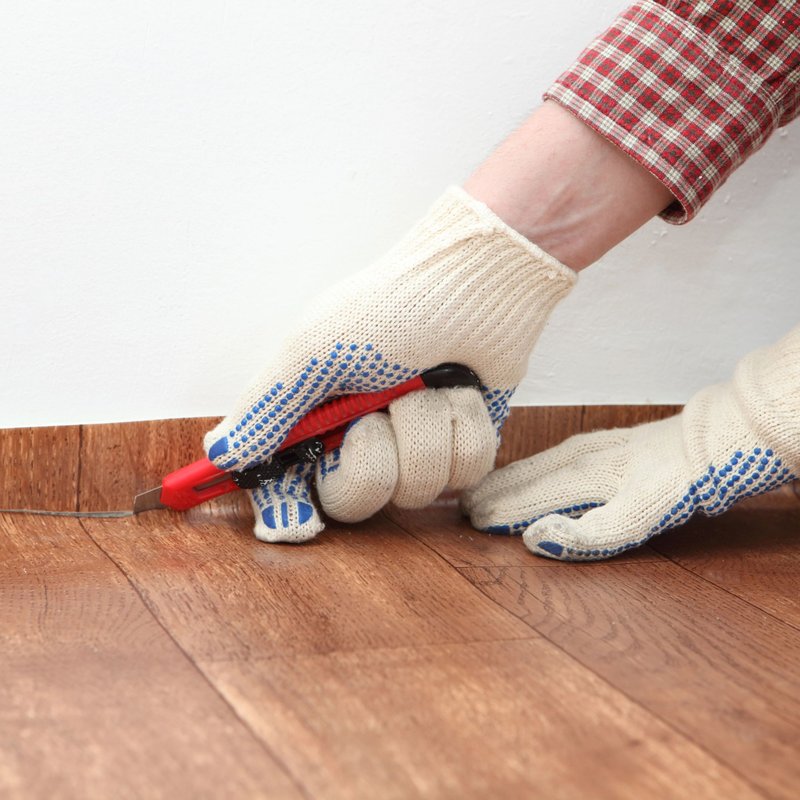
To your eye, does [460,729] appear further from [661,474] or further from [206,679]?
[661,474]

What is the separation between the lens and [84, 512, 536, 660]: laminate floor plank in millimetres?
532

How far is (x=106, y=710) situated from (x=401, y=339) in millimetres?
319

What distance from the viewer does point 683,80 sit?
2.24ft

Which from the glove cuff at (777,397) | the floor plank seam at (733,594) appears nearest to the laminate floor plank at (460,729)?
the floor plank seam at (733,594)

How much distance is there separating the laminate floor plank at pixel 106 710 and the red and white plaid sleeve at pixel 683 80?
44cm

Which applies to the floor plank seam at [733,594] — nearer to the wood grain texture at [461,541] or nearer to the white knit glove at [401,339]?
the wood grain texture at [461,541]

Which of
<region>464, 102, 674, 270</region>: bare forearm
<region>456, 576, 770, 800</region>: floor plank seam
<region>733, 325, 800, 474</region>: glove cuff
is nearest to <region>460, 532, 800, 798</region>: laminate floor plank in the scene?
<region>456, 576, 770, 800</region>: floor plank seam

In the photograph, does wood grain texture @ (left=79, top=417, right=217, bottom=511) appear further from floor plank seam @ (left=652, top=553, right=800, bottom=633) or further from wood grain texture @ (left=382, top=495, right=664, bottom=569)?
floor plank seam @ (left=652, top=553, right=800, bottom=633)

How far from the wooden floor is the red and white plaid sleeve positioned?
29cm

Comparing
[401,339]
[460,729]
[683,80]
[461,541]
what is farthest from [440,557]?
[683,80]

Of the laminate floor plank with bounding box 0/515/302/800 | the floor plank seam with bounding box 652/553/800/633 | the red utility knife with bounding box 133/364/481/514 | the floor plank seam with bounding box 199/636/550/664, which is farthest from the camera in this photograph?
the red utility knife with bounding box 133/364/481/514

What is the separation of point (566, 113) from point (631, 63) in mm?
53

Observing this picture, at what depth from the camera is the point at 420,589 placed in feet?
2.03

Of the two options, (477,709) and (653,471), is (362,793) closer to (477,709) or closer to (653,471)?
(477,709)
